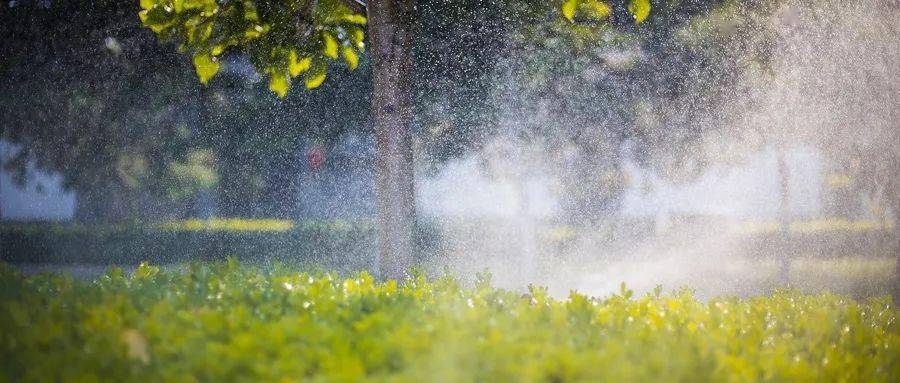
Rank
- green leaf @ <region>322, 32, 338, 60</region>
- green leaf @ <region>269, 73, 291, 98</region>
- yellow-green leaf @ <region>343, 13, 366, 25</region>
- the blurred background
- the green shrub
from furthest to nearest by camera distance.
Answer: the green shrub → the blurred background → yellow-green leaf @ <region>343, 13, 366, 25</region> → green leaf @ <region>322, 32, 338, 60</region> → green leaf @ <region>269, 73, 291, 98</region>

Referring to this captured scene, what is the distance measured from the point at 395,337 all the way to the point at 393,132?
3.92m

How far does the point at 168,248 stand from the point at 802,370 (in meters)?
14.8

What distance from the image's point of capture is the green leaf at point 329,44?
6.33m

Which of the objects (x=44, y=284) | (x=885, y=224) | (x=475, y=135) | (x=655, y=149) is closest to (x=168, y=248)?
(x=475, y=135)

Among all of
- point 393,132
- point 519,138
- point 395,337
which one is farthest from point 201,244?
point 395,337

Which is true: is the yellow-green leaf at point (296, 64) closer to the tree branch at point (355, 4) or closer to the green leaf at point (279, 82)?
the green leaf at point (279, 82)

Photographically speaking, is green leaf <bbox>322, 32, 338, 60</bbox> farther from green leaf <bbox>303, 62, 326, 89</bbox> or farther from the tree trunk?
the tree trunk

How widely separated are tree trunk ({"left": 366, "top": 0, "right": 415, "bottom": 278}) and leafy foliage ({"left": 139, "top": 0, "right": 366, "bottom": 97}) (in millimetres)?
508

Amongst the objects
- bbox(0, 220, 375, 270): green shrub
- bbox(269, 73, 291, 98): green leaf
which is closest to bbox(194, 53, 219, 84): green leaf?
bbox(269, 73, 291, 98): green leaf

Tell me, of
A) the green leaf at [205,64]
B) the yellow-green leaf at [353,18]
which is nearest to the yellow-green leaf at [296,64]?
the yellow-green leaf at [353,18]

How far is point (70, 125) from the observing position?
15.6m

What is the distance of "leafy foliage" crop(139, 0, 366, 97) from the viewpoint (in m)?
5.96

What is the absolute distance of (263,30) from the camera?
240 inches

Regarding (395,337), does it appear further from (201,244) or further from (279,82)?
(201,244)
